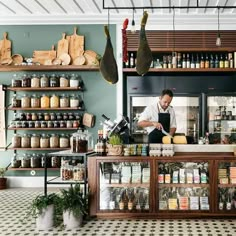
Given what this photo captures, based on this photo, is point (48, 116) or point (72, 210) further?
point (48, 116)

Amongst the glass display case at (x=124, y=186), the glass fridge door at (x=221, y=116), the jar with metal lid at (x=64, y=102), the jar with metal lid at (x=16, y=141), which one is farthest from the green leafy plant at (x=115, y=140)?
the jar with metal lid at (x=16, y=141)

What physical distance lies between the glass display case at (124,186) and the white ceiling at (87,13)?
3132 mm

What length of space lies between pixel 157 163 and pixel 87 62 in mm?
3310

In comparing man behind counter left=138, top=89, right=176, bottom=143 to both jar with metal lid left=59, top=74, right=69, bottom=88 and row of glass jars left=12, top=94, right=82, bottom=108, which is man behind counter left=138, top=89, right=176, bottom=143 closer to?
row of glass jars left=12, top=94, right=82, bottom=108

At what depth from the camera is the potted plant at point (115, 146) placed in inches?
194

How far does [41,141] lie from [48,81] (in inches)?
47.3

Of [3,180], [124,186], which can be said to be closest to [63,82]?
[3,180]

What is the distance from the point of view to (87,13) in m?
7.32

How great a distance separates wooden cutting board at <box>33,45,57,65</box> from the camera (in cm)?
754

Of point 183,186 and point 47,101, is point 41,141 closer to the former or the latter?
point 47,101

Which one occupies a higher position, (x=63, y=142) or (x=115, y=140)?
(x=115, y=140)

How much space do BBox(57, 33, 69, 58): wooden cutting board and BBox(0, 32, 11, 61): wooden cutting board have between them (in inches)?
40.5

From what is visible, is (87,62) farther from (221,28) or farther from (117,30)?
(221,28)

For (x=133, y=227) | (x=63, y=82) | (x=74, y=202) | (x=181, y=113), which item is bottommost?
(x=133, y=227)
